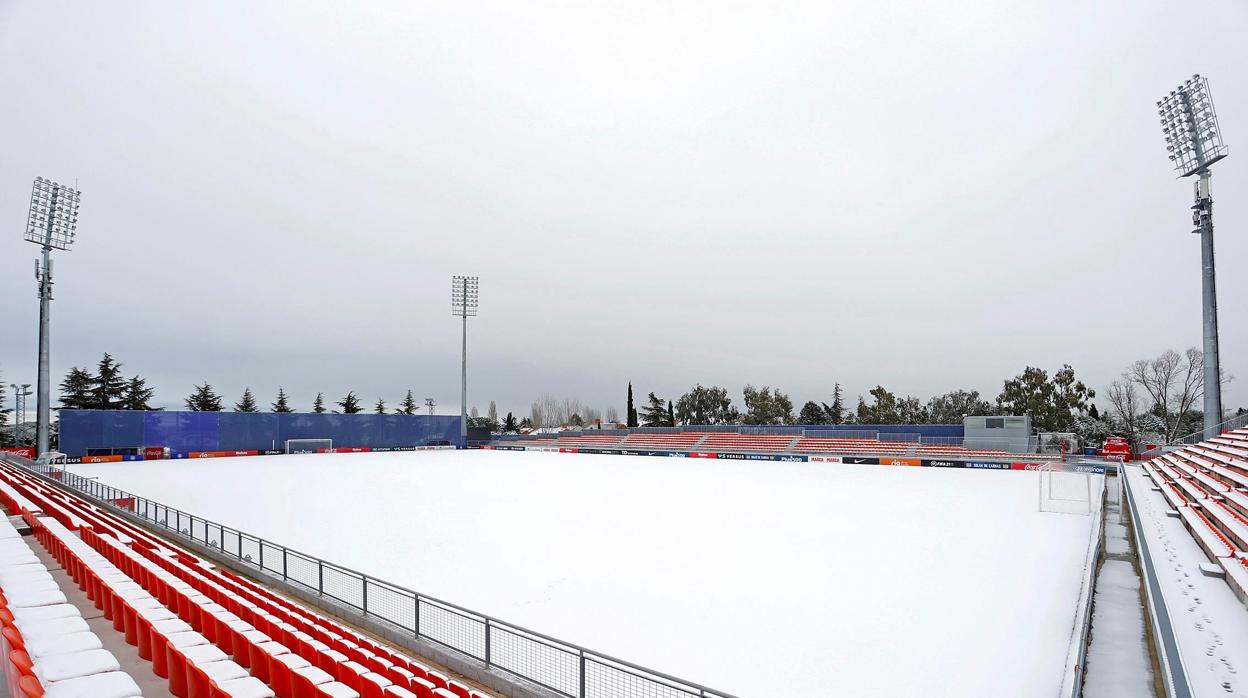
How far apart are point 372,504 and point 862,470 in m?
23.9

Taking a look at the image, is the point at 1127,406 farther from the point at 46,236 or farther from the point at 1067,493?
the point at 46,236

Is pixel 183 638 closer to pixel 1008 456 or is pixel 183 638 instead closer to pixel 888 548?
pixel 888 548

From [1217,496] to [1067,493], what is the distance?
7.68 meters

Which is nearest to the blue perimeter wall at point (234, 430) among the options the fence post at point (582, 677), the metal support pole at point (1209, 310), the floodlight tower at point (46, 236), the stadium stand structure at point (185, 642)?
the floodlight tower at point (46, 236)

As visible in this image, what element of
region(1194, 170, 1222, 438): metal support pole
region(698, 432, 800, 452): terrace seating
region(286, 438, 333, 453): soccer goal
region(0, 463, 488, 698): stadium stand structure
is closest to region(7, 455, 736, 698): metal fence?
region(0, 463, 488, 698): stadium stand structure

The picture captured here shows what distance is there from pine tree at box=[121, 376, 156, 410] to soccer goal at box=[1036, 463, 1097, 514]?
226 feet

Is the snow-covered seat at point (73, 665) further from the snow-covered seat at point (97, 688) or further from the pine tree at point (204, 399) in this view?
the pine tree at point (204, 399)

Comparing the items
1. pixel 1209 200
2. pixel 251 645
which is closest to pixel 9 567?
pixel 251 645

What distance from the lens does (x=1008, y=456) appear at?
108ft

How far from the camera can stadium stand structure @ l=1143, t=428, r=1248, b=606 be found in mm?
8559

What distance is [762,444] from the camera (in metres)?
45.0

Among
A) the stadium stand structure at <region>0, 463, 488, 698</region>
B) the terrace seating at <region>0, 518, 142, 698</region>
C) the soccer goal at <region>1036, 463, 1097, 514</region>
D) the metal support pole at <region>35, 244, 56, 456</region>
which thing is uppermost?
the metal support pole at <region>35, 244, 56, 456</region>

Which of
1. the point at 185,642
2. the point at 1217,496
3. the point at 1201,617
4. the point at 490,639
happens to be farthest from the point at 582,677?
the point at 1217,496

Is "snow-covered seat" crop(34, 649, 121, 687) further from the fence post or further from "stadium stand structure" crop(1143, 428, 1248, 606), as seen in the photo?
"stadium stand structure" crop(1143, 428, 1248, 606)
